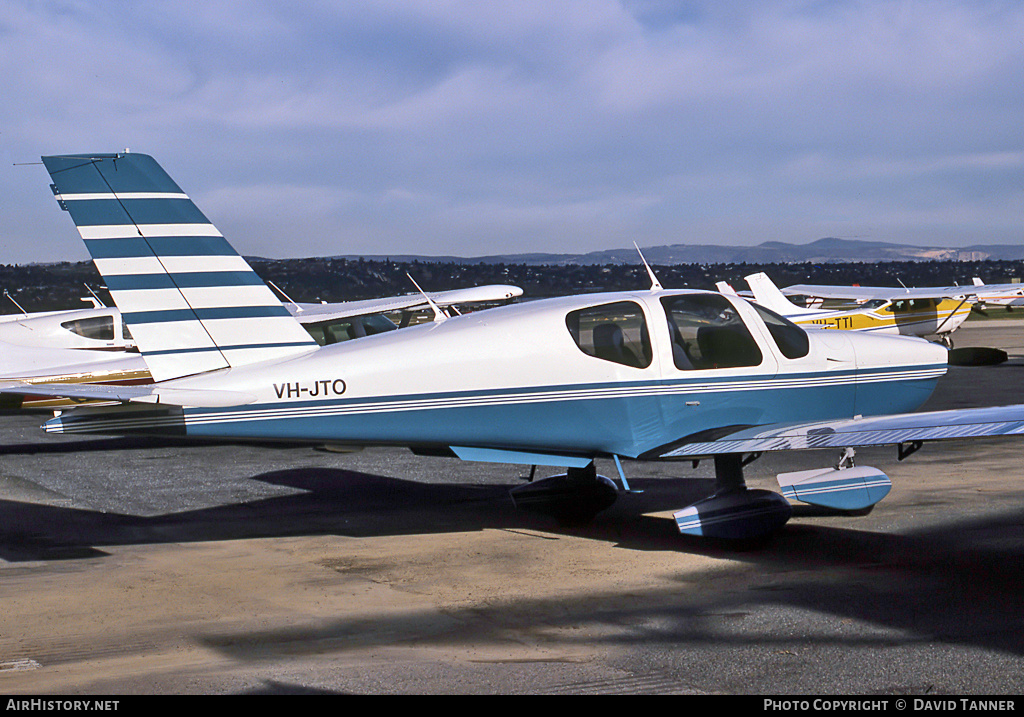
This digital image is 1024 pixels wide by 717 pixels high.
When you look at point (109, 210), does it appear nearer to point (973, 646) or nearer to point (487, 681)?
point (487, 681)

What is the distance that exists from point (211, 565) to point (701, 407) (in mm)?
4173

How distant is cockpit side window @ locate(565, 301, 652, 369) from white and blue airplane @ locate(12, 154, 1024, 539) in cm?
1

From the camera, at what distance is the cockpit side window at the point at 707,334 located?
8.12 metres

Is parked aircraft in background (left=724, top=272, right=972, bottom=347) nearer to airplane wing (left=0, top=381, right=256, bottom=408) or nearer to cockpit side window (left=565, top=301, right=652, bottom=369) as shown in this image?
cockpit side window (left=565, top=301, right=652, bottom=369)

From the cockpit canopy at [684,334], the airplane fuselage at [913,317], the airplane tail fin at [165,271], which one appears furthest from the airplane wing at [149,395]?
the airplane fuselage at [913,317]

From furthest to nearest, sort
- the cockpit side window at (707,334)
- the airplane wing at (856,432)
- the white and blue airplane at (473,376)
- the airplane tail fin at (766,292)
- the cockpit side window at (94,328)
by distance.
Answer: the airplane tail fin at (766,292)
the cockpit side window at (94,328)
the cockpit side window at (707,334)
the white and blue airplane at (473,376)
the airplane wing at (856,432)

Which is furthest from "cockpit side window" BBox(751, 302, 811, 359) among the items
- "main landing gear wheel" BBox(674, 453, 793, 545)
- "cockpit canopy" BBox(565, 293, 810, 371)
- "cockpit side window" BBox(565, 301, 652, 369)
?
"cockpit side window" BBox(565, 301, 652, 369)

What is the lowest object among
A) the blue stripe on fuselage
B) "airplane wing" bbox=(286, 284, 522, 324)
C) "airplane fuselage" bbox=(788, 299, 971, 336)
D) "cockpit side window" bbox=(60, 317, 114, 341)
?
"airplane fuselage" bbox=(788, 299, 971, 336)

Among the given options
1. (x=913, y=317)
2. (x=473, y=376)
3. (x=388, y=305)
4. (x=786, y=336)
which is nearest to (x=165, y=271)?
(x=473, y=376)

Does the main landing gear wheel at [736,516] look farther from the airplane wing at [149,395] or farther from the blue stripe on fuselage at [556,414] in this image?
the airplane wing at [149,395]

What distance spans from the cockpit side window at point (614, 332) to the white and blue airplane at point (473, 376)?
0.04 feet

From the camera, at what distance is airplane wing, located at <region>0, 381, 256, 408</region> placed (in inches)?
273

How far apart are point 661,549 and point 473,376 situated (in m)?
2.13

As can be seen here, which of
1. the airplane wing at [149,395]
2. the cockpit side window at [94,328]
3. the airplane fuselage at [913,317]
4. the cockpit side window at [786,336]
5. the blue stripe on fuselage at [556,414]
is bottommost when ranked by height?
the airplane fuselage at [913,317]
